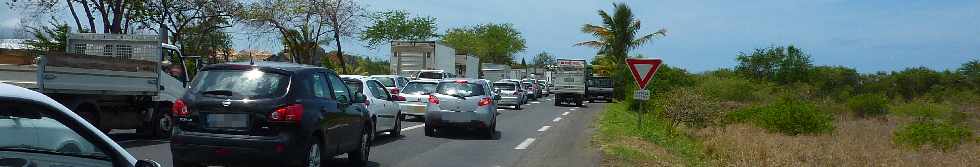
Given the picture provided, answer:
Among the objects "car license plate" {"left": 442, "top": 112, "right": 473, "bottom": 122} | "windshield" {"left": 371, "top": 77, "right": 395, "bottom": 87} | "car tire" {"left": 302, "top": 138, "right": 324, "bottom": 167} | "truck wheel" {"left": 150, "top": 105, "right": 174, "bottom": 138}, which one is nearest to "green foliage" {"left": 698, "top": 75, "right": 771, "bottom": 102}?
"windshield" {"left": 371, "top": 77, "right": 395, "bottom": 87}

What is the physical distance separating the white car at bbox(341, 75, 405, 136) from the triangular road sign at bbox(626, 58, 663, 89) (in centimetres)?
469

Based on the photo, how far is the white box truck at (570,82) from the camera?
3938 cm

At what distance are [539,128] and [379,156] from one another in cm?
859

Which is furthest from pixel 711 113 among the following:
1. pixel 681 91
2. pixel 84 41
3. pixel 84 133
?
pixel 84 133

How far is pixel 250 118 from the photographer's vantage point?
7.87 m

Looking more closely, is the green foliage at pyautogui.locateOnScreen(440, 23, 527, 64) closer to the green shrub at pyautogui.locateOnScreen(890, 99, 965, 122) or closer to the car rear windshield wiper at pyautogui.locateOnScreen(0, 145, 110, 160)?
the green shrub at pyautogui.locateOnScreen(890, 99, 965, 122)

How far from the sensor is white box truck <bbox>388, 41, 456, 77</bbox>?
121 feet

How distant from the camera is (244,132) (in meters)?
7.87

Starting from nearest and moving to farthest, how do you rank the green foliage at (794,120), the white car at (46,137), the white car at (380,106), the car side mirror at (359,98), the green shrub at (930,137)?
the white car at (46,137)
the car side mirror at (359,98)
the white car at (380,106)
the green shrub at (930,137)
the green foliage at (794,120)

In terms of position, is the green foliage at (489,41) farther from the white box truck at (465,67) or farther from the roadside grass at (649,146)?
the roadside grass at (649,146)

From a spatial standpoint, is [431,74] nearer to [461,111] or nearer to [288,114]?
[461,111]

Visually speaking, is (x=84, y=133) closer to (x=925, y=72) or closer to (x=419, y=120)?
(x=419, y=120)

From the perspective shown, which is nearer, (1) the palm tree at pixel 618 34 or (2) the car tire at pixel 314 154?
(2) the car tire at pixel 314 154

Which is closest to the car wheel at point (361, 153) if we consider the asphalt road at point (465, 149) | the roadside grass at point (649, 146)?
the asphalt road at point (465, 149)
